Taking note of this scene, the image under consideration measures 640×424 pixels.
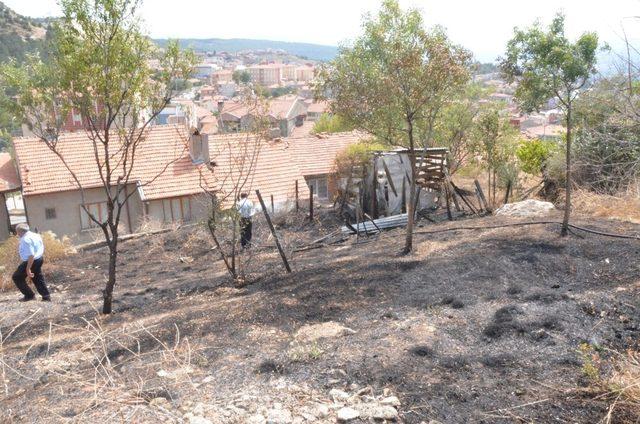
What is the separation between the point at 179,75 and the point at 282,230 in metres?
7.09

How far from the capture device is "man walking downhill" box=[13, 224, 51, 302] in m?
8.74

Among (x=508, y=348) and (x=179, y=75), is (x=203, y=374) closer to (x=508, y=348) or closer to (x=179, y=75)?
(x=508, y=348)

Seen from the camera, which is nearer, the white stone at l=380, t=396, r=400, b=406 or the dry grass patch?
the dry grass patch

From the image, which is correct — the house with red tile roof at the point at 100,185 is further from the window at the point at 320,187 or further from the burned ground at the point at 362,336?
the burned ground at the point at 362,336

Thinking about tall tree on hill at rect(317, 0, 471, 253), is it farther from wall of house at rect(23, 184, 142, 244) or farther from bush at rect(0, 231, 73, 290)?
wall of house at rect(23, 184, 142, 244)

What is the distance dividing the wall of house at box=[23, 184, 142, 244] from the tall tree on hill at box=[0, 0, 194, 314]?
12503mm

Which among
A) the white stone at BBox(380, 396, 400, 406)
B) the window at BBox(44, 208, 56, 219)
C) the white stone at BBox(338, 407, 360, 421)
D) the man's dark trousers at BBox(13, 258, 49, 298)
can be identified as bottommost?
the window at BBox(44, 208, 56, 219)

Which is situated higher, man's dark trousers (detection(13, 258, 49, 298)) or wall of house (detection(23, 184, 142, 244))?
man's dark trousers (detection(13, 258, 49, 298))

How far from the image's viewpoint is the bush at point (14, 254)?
11248 mm

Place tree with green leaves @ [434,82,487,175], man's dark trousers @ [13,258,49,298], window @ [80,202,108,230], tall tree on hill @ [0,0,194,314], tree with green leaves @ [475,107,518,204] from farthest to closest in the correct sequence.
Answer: window @ [80,202,108,230], tree with green leaves @ [434,82,487,175], tree with green leaves @ [475,107,518,204], man's dark trousers @ [13,258,49,298], tall tree on hill @ [0,0,194,314]

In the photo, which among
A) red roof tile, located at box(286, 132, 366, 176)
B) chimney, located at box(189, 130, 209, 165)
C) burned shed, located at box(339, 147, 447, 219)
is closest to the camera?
burned shed, located at box(339, 147, 447, 219)

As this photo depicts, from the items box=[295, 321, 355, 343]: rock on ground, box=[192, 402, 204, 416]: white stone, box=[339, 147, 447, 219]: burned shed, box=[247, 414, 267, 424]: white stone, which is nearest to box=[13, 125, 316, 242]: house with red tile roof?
box=[339, 147, 447, 219]: burned shed

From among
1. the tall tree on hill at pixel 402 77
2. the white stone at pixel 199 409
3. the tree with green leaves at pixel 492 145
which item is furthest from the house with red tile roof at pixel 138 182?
the white stone at pixel 199 409

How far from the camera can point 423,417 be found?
4398 millimetres
